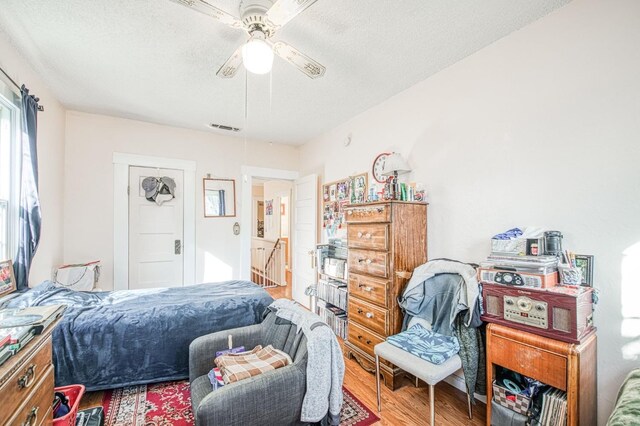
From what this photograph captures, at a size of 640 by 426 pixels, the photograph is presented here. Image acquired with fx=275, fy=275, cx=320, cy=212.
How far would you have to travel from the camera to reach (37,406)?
1.14 metres

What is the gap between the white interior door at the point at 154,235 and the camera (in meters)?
3.66

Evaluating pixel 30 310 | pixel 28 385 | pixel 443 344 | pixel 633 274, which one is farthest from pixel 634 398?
pixel 30 310

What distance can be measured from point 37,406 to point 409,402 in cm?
216

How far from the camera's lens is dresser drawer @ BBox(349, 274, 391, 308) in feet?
7.43

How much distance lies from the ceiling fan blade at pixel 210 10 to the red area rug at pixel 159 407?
2456 mm

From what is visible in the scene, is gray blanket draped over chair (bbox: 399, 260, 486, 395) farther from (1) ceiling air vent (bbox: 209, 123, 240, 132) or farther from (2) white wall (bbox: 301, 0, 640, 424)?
(1) ceiling air vent (bbox: 209, 123, 240, 132)

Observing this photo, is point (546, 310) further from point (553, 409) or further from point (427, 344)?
point (427, 344)

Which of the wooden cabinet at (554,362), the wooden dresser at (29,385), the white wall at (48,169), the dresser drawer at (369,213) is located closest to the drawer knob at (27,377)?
the wooden dresser at (29,385)

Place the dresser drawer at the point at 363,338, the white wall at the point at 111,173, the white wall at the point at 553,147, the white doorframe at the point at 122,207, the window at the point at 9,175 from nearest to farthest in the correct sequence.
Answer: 1. the white wall at the point at 553,147
2. the window at the point at 9,175
3. the dresser drawer at the point at 363,338
4. the white wall at the point at 111,173
5. the white doorframe at the point at 122,207

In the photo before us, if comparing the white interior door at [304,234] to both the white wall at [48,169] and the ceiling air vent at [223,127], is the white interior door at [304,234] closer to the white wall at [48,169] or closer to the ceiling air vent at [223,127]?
the ceiling air vent at [223,127]

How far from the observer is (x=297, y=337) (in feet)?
5.37

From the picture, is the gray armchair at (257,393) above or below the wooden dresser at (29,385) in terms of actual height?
below

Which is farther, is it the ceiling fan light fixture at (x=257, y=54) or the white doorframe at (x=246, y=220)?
the white doorframe at (x=246, y=220)

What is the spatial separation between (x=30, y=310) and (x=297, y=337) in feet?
4.34
